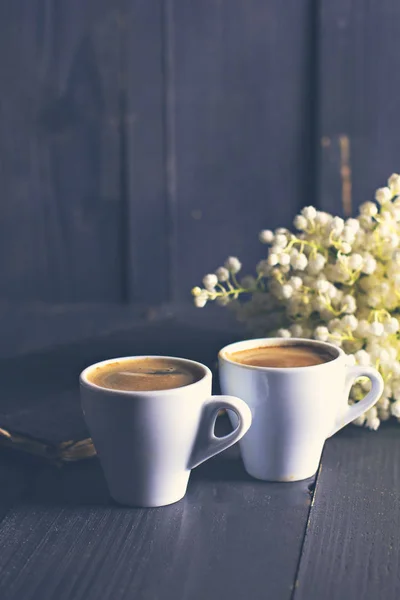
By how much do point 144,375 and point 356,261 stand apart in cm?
29

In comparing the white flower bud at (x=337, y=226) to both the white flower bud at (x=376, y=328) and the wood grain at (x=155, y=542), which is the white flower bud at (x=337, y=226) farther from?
the wood grain at (x=155, y=542)

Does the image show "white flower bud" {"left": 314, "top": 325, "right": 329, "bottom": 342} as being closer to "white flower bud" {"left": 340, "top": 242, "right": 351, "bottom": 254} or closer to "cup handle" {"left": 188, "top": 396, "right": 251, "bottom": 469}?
"white flower bud" {"left": 340, "top": 242, "right": 351, "bottom": 254}

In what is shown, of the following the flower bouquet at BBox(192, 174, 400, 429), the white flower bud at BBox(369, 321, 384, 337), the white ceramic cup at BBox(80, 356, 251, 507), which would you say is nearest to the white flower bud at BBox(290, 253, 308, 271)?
the flower bouquet at BBox(192, 174, 400, 429)

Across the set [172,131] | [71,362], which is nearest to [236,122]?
[172,131]

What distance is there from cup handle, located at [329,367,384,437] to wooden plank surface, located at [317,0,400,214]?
3.72 feet

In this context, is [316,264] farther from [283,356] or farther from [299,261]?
[283,356]

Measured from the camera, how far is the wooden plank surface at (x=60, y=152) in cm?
190

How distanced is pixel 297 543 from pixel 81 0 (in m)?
1.58

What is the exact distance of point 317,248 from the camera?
93cm

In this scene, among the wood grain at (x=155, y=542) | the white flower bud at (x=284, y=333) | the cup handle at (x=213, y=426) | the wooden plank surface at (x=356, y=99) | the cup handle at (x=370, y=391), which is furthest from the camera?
the wooden plank surface at (x=356, y=99)

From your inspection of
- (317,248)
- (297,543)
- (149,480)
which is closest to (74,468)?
(149,480)

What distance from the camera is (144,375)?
76 centimetres

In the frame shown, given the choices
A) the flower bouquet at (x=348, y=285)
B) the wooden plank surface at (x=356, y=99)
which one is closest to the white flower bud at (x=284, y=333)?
the flower bouquet at (x=348, y=285)

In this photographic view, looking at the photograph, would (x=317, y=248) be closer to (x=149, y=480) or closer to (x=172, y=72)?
(x=149, y=480)
